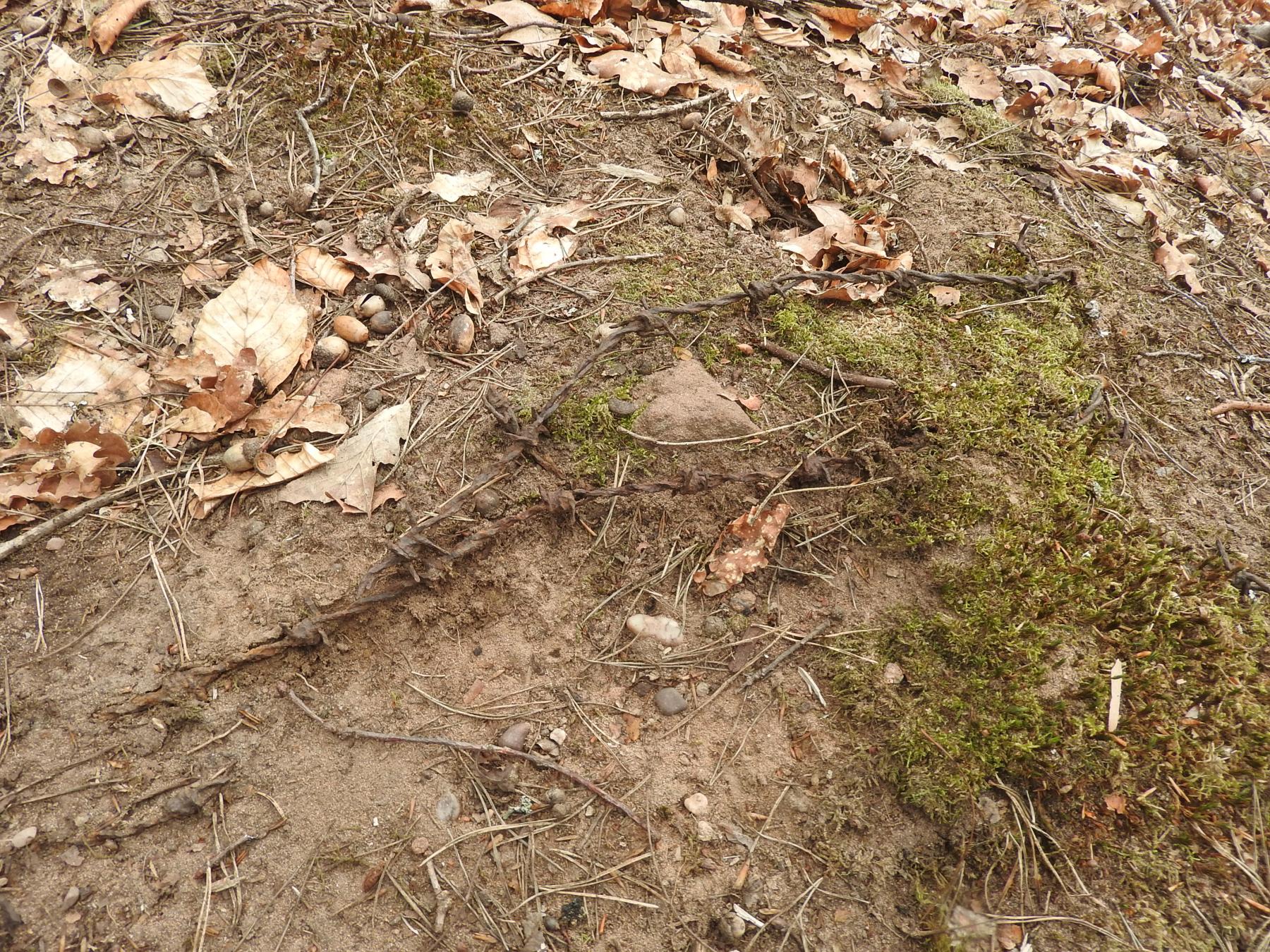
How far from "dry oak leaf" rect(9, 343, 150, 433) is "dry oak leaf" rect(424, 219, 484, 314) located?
1.02 m

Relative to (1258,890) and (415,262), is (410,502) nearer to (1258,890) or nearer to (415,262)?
(415,262)

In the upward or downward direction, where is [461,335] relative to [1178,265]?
downward

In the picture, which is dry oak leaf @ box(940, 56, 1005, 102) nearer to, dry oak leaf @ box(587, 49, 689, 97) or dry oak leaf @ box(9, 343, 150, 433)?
dry oak leaf @ box(587, 49, 689, 97)

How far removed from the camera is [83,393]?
2.29 metres

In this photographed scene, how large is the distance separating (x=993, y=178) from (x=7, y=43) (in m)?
4.22

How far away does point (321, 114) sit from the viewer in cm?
293

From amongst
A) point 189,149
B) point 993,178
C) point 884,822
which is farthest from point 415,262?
point 993,178

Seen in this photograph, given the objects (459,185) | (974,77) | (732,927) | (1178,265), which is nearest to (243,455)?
(459,185)

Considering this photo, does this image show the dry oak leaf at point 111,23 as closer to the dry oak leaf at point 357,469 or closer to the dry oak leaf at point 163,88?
the dry oak leaf at point 163,88

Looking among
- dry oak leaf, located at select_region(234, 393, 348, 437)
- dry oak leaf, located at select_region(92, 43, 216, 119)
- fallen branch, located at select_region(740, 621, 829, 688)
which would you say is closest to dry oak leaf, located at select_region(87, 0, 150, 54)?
dry oak leaf, located at select_region(92, 43, 216, 119)

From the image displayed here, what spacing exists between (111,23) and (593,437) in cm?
275

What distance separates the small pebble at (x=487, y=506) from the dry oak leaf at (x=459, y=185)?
1312 millimetres

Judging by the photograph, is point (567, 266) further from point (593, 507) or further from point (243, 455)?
point (243, 455)

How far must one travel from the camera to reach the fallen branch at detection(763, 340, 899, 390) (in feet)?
7.91
